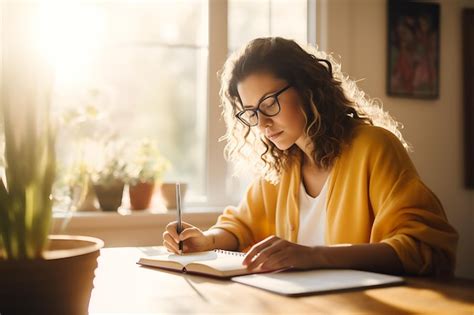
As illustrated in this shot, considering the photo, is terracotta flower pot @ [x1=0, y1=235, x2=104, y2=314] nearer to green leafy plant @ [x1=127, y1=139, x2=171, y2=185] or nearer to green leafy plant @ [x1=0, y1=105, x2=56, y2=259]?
green leafy plant @ [x1=0, y1=105, x2=56, y2=259]

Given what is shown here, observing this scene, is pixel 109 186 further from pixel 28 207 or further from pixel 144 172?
pixel 28 207

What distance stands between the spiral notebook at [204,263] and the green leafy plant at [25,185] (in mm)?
561

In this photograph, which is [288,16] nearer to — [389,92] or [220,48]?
[220,48]

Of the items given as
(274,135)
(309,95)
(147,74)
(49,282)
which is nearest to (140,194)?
(147,74)

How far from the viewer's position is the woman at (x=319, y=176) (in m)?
1.33

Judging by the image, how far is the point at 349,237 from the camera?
161 centimetres

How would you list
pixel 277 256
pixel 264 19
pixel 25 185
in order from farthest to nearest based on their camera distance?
pixel 264 19, pixel 277 256, pixel 25 185

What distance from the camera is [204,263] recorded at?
1.23 m

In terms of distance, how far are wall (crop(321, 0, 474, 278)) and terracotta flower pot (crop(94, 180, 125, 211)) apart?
1.30 m

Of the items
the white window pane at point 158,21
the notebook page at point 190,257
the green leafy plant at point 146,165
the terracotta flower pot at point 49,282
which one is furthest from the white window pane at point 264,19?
the terracotta flower pot at point 49,282

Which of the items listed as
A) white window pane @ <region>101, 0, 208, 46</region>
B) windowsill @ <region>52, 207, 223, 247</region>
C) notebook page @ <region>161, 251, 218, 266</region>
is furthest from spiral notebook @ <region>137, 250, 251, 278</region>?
white window pane @ <region>101, 0, 208, 46</region>

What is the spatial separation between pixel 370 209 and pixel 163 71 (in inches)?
61.2

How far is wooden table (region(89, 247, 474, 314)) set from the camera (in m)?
0.89

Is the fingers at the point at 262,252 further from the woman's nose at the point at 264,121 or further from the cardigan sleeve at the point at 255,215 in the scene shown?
the cardigan sleeve at the point at 255,215
